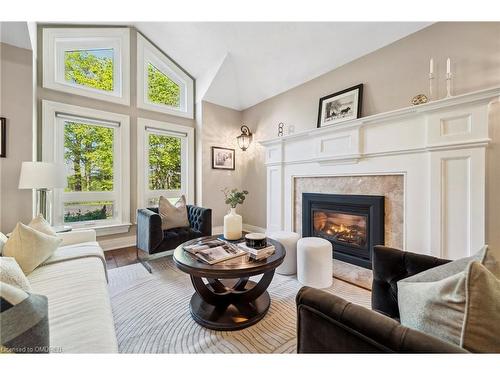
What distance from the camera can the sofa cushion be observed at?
85cm

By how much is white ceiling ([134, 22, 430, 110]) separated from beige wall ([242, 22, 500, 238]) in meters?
0.14

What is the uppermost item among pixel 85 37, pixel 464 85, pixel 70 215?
pixel 85 37

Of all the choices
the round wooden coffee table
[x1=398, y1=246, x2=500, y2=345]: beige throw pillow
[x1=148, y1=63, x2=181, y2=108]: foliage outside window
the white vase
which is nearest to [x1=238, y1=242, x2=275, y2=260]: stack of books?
the round wooden coffee table

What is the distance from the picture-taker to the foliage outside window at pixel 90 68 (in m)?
3.10

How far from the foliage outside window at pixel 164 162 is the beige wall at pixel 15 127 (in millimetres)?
1526

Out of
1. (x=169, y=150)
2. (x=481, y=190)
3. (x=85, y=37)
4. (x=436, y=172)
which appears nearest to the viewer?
(x=481, y=190)

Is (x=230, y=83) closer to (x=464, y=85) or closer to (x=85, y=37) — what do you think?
(x=85, y=37)

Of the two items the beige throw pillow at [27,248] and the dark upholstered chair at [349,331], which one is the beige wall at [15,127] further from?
the dark upholstered chair at [349,331]

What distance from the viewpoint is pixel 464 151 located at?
1.83 metres

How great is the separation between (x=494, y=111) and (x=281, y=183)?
2340 millimetres

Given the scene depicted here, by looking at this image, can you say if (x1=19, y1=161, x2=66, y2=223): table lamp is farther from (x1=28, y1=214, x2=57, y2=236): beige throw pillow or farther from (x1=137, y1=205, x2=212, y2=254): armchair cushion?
(x1=137, y1=205, x2=212, y2=254): armchair cushion

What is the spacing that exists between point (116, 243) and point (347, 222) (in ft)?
11.3

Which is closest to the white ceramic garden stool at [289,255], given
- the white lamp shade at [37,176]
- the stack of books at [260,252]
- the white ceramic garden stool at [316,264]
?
the white ceramic garden stool at [316,264]

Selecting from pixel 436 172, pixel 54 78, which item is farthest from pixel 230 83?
pixel 436 172
